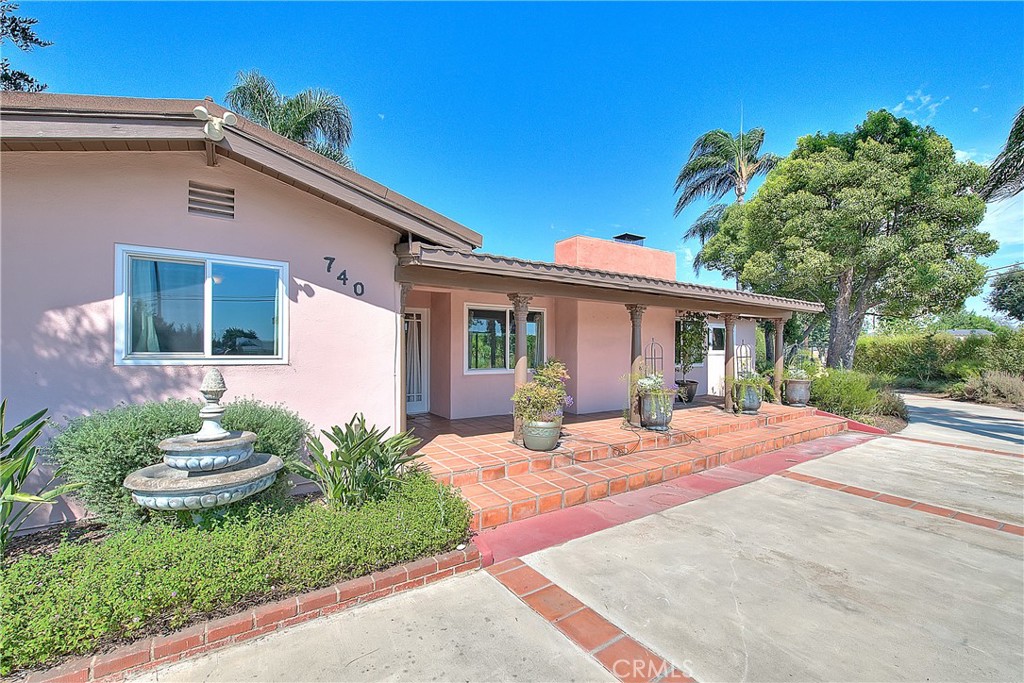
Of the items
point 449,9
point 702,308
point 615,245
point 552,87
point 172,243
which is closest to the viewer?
point 172,243

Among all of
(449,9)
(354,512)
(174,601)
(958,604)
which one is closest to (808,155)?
(449,9)

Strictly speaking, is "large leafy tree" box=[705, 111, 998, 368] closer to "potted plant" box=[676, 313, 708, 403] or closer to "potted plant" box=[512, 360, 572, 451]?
"potted plant" box=[676, 313, 708, 403]

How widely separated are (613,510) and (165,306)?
19.1 feet

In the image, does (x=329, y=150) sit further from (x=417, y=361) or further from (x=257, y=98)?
(x=417, y=361)

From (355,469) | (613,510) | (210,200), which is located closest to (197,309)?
(210,200)

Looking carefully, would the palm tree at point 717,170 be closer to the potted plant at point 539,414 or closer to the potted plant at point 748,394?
the potted plant at point 748,394

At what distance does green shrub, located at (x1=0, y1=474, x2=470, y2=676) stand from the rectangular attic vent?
3.41 m

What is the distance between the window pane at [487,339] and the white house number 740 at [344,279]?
3630mm

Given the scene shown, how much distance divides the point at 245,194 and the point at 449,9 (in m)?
7.16

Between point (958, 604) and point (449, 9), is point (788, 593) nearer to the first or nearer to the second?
point (958, 604)

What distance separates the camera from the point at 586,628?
120 inches

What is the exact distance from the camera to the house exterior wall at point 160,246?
13.4 ft

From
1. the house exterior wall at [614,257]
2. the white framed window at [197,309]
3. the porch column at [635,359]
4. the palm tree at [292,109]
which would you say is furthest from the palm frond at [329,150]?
the porch column at [635,359]

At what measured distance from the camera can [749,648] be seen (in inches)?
113
